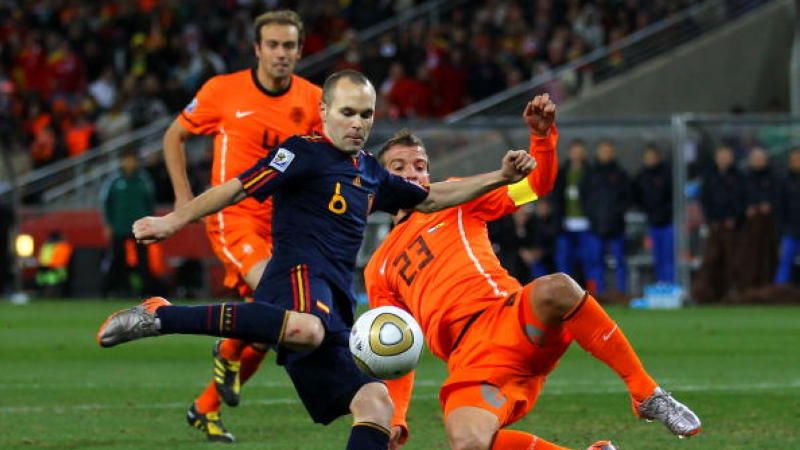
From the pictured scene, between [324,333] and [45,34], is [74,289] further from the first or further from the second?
[324,333]

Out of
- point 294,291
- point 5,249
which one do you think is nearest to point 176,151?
point 294,291

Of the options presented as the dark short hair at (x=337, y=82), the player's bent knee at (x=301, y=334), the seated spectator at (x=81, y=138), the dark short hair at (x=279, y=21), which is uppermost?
the dark short hair at (x=279, y=21)

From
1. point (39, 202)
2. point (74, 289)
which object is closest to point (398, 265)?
point (74, 289)

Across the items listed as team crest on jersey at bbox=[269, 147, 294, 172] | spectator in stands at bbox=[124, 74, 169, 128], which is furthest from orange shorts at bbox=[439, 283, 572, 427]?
spectator in stands at bbox=[124, 74, 169, 128]

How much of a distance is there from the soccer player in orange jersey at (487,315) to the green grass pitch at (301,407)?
1473mm

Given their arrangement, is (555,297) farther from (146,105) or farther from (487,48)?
(146,105)

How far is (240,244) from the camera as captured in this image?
1025 cm

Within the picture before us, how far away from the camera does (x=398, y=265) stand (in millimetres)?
8234

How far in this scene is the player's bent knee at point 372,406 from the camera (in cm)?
736

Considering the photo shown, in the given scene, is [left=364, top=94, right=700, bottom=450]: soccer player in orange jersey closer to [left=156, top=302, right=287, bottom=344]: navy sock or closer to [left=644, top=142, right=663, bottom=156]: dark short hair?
[left=156, top=302, right=287, bottom=344]: navy sock

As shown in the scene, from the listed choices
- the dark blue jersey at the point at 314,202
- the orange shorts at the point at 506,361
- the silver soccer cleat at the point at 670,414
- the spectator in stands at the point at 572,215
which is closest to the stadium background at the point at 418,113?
the spectator in stands at the point at 572,215

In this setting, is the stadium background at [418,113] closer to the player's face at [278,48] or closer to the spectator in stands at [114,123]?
the spectator in stands at [114,123]

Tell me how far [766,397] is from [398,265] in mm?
4123

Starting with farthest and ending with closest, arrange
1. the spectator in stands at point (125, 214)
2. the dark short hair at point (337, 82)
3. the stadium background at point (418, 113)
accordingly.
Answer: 1. the spectator in stands at point (125, 214)
2. the stadium background at point (418, 113)
3. the dark short hair at point (337, 82)
